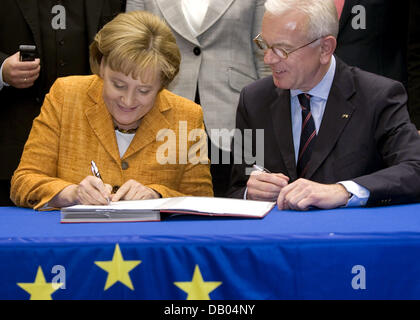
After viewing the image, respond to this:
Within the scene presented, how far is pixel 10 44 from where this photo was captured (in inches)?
130

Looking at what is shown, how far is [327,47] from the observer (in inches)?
106

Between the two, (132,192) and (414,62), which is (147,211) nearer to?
(132,192)

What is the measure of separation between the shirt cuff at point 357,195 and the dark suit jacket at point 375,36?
122 cm

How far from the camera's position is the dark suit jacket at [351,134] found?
2.56 metres

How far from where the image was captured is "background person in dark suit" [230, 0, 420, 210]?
2.59 meters

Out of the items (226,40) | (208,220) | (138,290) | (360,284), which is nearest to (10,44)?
(226,40)

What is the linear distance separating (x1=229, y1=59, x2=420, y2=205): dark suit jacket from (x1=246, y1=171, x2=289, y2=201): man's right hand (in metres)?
0.22

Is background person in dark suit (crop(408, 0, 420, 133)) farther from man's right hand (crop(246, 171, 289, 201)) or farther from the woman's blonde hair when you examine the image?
the woman's blonde hair

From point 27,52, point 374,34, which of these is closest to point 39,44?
point 27,52

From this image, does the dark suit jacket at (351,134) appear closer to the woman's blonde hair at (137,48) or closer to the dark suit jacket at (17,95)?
the woman's blonde hair at (137,48)

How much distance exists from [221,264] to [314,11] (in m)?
1.44

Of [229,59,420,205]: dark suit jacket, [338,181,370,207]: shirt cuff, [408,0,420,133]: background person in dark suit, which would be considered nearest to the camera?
[338,181,370,207]: shirt cuff

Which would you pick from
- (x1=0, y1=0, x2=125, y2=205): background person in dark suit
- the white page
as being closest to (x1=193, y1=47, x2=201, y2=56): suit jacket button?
(x1=0, y1=0, x2=125, y2=205): background person in dark suit

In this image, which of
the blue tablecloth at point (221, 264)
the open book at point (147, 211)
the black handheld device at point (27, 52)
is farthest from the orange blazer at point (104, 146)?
the blue tablecloth at point (221, 264)
